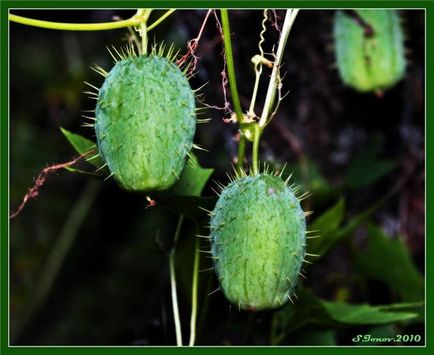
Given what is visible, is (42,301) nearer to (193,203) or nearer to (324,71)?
(324,71)

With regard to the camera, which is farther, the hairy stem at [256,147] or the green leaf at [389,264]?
the green leaf at [389,264]

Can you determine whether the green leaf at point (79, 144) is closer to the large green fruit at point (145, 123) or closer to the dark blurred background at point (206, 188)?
the dark blurred background at point (206, 188)

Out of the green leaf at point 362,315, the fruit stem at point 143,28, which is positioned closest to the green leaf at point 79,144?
the fruit stem at point 143,28

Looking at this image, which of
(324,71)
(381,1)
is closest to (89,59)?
(324,71)

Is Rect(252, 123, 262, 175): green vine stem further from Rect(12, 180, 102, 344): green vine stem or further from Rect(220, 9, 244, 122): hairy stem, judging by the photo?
Rect(12, 180, 102, 344): green vine stem

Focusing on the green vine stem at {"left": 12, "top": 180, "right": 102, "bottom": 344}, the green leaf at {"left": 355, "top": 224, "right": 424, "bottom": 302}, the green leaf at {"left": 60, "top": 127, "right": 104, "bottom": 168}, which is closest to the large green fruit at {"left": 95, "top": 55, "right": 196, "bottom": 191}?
the green leaf at {"left": 60, "top": 127, "right": 104, "bottom": 168}

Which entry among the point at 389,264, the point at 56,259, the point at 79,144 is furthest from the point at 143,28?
the point at 56,259

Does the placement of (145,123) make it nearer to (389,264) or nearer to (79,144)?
(79,144)
